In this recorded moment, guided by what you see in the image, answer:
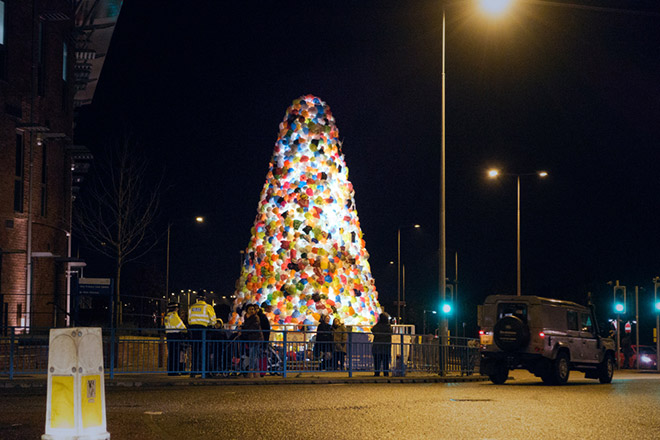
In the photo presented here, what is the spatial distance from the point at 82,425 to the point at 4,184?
2234 cm

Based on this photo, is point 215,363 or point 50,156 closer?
point 215,363

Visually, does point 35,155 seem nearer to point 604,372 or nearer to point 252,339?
point 252,339

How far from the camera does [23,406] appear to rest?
12.7 m

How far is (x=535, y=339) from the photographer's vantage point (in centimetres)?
2078

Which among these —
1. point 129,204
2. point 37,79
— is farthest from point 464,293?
point 37,79

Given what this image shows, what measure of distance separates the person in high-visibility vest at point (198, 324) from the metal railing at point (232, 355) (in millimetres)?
22

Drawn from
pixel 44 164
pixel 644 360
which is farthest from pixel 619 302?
pixel 44 164

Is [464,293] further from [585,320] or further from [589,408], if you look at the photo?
[589,408]

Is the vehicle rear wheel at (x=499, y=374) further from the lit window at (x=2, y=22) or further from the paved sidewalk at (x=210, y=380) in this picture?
the lit window at (x=2, y=22)

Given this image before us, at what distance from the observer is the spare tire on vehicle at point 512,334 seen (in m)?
20.8

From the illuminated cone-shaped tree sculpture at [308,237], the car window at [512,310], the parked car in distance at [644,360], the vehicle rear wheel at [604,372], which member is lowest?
the parked car in distance at [644,360]

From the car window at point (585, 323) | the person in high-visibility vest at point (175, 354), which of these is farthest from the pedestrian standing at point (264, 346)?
the car window at point (585, 323)

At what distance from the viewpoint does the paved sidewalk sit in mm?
17031

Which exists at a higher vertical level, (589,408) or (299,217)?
(299,217)
